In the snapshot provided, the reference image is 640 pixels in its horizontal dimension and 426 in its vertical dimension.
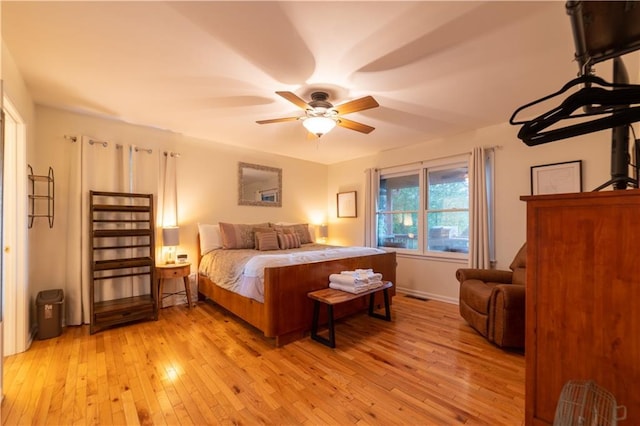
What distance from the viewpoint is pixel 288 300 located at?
2.71 metres

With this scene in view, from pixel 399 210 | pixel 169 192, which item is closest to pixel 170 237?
pixel 169 192

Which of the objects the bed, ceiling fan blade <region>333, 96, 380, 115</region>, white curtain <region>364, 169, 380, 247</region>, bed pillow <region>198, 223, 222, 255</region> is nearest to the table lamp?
bed pillow <region>198, 223, 222, 255</region>

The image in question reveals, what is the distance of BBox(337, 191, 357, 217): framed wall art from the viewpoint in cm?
539

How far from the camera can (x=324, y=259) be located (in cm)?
308

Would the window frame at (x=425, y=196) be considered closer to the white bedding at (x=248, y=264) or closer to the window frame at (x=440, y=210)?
the window frame at (x=440, y=210)

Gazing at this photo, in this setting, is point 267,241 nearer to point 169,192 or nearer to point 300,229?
point 300,229

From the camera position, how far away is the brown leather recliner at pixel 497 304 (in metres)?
2.50

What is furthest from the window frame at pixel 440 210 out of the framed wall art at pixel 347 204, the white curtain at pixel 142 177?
the white curtain at pixel 142 177

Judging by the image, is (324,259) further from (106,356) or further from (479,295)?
(106,356)

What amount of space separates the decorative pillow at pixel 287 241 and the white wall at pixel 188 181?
868 mm

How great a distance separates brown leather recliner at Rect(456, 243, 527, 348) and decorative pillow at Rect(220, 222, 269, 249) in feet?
9.43

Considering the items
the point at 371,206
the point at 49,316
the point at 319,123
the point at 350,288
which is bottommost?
the point at 49,316

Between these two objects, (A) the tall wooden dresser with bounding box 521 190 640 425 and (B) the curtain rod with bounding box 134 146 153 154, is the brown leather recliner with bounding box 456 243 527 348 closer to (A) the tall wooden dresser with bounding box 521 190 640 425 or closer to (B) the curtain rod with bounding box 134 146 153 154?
(A) the tall wooden dresser with bounding box 521 190 640 425

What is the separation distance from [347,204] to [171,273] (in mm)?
3292
